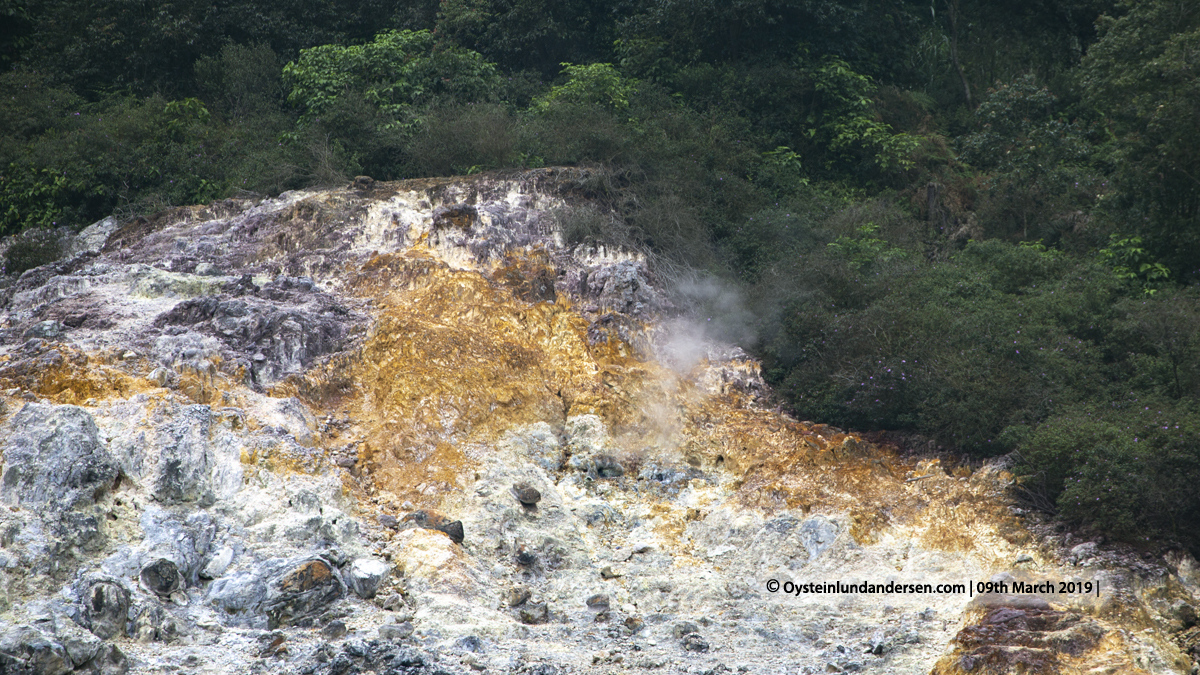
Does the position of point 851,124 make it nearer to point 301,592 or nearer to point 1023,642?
point 1023,642

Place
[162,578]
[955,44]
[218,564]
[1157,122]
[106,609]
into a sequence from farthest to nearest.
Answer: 1. [955,44]
2. [1157,122]
3. [218,564]
4. [162,578]
5. [106,609]

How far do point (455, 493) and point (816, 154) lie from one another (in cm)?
1103

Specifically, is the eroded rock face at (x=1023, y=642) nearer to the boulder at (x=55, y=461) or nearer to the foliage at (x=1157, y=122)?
the foliage at (x=1157, y=122)

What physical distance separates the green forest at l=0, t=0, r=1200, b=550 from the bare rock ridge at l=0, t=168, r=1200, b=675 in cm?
79

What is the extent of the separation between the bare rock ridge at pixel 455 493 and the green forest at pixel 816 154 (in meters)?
0.79

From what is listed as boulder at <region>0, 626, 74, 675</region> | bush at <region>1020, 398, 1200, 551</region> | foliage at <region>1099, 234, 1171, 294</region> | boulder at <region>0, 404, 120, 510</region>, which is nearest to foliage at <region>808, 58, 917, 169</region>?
foliage at <region>1099, 234, 1171, 294</region>

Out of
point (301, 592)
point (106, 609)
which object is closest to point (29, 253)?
point (106, 609)

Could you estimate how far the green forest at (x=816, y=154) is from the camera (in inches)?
522

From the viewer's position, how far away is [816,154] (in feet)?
66.9

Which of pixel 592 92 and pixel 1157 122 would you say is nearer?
pixel 1157 122

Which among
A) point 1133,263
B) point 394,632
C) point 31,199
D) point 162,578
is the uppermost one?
point 1133,263

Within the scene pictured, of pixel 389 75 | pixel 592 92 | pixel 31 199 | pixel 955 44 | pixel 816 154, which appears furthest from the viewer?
pixel 955 44

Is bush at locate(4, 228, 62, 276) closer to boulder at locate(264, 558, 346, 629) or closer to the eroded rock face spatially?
boulder at locate(264, 558, 346, 629)

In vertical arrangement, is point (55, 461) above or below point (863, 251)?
below
